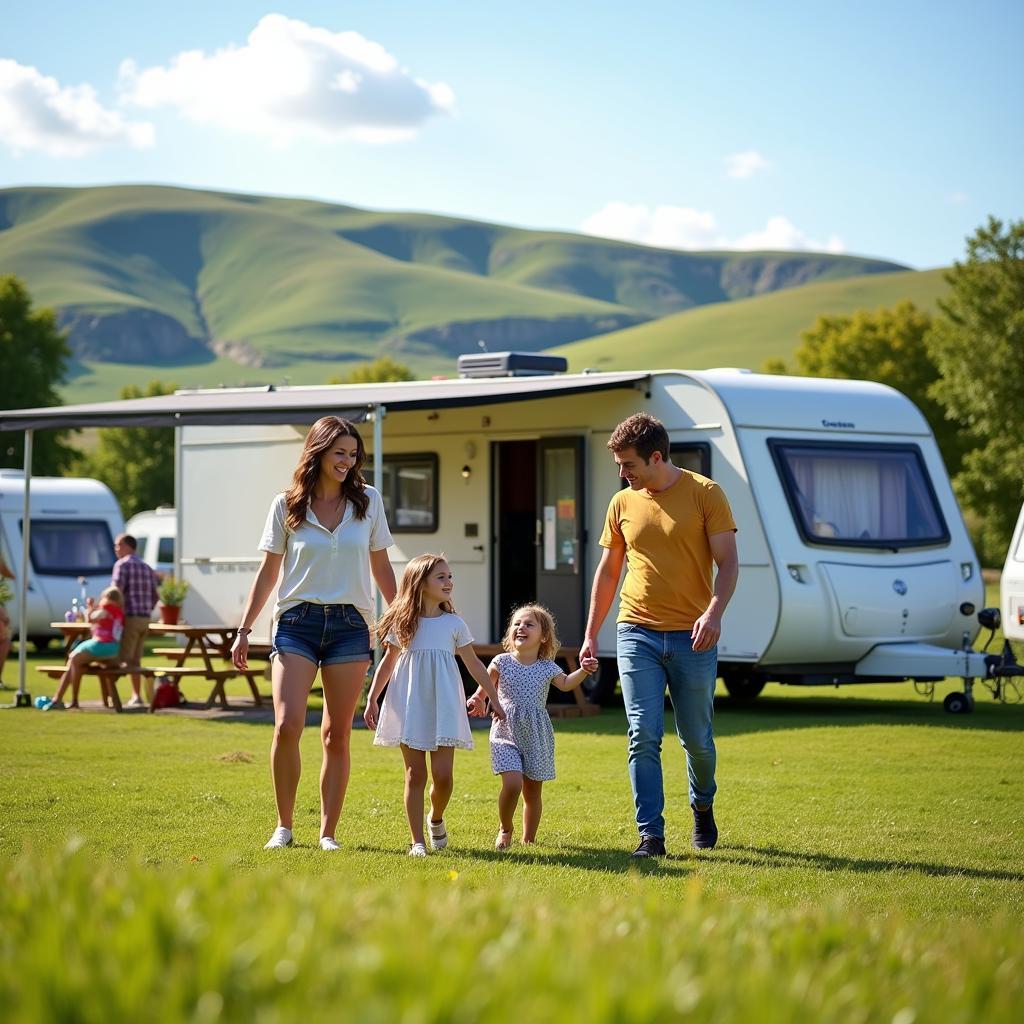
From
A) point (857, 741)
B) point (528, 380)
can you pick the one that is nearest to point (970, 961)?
point (857, 741)

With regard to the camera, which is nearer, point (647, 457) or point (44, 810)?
point (647, 457)

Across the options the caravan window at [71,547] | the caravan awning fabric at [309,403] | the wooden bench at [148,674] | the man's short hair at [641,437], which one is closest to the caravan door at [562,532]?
the caravan awning fabric at [309,403]

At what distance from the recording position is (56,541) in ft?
81.0

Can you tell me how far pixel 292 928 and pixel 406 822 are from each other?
5590mm

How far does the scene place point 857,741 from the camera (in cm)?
1297

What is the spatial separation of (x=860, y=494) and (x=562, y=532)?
105 inches

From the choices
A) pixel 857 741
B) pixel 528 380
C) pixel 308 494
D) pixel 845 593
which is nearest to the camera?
pixel 308 494

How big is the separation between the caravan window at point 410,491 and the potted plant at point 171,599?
227 cm

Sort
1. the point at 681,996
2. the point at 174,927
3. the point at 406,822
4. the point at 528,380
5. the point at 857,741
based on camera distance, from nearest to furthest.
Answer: the point at 681,996 < the point at 174,927 < the point at 406,822 < the point at 857,741 < the point at 528,380

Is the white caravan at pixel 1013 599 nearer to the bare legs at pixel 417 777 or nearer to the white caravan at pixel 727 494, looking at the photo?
the white caravan at pixel 727 494

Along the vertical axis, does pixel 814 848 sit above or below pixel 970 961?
below

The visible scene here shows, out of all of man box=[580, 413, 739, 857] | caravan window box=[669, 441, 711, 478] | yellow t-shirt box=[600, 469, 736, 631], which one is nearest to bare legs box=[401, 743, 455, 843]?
man box=[580, 413, 739, 857]

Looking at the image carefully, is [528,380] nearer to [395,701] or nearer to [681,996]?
[395,701]

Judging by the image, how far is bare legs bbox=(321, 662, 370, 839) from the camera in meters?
7.77
